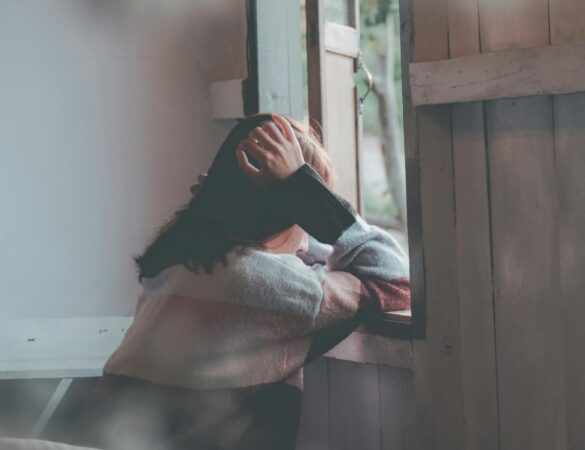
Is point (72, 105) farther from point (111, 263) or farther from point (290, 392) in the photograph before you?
point (290, 392)

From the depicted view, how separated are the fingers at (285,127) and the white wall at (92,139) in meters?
0.82

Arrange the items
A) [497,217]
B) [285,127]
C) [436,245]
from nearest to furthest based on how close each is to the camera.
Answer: [497,217] < [436,245] < [285,127]

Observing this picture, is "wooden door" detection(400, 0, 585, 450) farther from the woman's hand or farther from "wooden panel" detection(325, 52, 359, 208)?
"wooden panel" detection(325, 52, 359, 208)

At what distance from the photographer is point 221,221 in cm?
204

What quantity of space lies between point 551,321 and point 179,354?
30.4 inches

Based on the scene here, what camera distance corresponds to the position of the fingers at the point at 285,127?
6.87 ft

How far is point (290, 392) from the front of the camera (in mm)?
2043

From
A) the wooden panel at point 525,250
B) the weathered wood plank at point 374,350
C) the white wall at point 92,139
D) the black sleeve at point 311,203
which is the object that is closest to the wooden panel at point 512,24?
the wooden panel at point 525,250

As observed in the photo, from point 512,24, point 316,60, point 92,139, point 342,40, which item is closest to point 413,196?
point 512,24

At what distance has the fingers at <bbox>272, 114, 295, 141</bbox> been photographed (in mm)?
2094

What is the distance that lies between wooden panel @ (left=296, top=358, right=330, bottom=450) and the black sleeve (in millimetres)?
492

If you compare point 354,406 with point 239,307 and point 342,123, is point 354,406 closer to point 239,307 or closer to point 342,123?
point 239,307

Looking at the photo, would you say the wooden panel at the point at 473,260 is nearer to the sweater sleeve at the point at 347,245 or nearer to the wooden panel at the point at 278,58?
the sweater sleeve at the point at 347,245

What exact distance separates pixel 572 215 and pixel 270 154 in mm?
665
